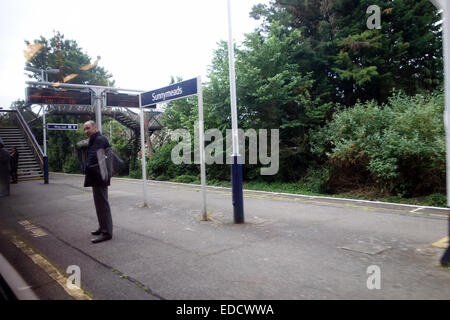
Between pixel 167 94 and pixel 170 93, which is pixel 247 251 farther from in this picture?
pixel 167 94

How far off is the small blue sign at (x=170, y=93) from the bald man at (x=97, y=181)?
2.35 m

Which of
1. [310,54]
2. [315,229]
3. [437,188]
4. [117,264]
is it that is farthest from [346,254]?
[310,54]

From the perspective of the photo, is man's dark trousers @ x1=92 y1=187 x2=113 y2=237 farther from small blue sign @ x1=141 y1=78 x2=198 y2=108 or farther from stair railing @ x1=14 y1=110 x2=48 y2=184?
stair railing @ x1=14 y1=110 x2=48 y2=184

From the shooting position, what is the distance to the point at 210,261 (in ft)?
14.5

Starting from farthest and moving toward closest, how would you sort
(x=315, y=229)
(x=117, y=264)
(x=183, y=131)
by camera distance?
(x=183, y=131), (x=315, y=229), (x=117, y=264)

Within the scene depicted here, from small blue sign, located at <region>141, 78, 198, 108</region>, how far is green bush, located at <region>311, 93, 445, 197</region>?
226 inches

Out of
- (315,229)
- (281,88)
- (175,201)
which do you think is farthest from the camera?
(281,88)

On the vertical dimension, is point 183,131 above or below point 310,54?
below

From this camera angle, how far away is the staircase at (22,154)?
767 inches

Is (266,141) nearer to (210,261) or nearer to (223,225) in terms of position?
(223,225)

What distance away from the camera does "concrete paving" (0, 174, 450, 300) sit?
139 inches

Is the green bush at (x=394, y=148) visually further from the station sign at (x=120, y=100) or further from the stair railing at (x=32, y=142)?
the station sign at (x=120, y=100)

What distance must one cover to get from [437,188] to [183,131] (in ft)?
41.8

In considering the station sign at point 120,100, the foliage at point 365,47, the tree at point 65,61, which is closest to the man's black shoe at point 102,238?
the foliage at point 365,47
